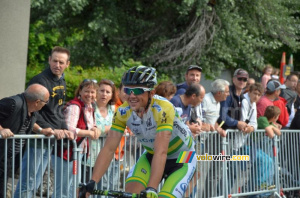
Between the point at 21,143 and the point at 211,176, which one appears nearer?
the point at 21,143

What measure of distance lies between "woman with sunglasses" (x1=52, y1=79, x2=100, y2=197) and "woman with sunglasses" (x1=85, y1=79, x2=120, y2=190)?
0.11 m

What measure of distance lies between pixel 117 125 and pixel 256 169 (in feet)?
14.5

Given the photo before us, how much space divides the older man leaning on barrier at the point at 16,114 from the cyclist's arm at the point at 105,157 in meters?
1.33

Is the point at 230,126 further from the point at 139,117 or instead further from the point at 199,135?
the point at 139,117

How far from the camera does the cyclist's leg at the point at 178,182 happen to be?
4996 millimetres

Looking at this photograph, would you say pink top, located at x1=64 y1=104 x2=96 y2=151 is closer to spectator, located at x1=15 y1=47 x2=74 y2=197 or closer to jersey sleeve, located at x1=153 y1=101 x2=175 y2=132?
spectator, located at x1=15 y1=47 x2=74 y2=197

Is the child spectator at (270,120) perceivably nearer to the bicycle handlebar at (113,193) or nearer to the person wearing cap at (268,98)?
the person wearing cap at (268,98)

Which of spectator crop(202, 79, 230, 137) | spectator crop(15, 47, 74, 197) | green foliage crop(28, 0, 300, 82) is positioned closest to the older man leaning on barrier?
spectator crop(15, 47, 74, 197)

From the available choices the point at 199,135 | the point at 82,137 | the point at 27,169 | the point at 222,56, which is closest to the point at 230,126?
the point at 199,135

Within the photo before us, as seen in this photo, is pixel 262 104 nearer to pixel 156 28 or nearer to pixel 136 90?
pixel 136 90

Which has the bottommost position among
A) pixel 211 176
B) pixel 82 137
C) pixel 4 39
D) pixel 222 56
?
pixel 211 176

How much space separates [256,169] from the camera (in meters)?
9.05

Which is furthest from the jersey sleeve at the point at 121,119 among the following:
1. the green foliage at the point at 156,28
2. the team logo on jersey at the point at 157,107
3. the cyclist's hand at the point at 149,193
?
the green foliage at the point at 156,28

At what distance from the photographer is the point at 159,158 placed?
480 centimetres
